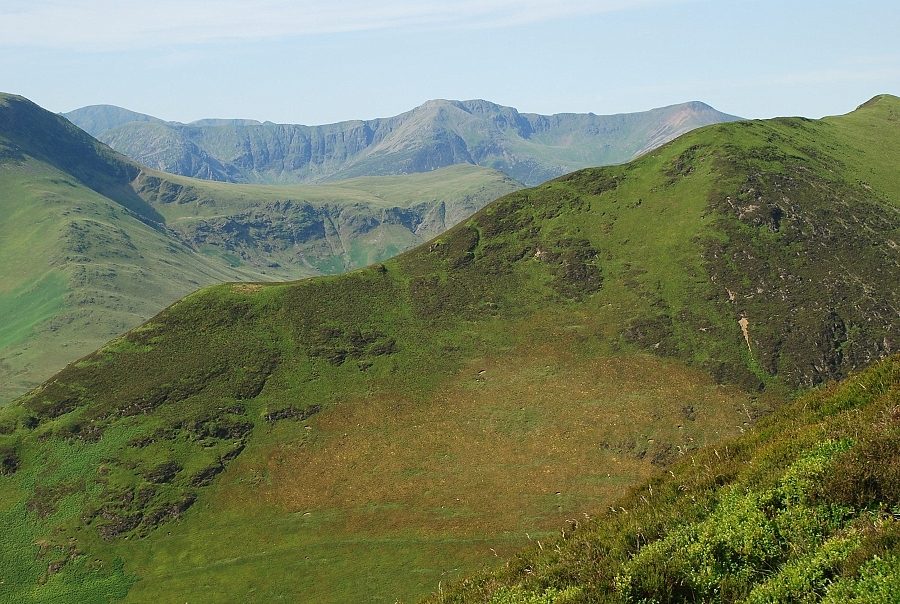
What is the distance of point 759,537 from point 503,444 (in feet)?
214

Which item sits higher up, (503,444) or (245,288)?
(245,288)

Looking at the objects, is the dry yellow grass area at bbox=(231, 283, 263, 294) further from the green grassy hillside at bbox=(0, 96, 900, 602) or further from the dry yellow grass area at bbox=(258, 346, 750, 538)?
the dry yellow grass area at bbox=(258, 346, 750, 538)

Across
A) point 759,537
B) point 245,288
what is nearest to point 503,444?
point 245,288

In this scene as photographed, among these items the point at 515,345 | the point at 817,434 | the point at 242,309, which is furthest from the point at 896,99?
the point at 817,434

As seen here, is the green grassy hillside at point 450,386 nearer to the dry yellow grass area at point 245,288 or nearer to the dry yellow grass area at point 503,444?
the dry yellow grass area at point 503,444

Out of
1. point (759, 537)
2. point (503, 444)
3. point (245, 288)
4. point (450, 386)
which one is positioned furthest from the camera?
point (245, 288)

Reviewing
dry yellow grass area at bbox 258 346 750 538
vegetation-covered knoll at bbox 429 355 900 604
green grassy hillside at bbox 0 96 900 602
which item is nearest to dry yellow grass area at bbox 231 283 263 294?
green grassy hillside at bbox 0 96 900 602

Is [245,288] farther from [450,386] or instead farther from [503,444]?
[503,444]

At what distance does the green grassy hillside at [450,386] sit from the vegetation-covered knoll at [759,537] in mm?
45006

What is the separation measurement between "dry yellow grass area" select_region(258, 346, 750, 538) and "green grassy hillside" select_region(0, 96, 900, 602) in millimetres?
354

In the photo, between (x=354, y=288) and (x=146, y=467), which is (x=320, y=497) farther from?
(x=354, y=288)

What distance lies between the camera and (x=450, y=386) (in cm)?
Answer: 9250

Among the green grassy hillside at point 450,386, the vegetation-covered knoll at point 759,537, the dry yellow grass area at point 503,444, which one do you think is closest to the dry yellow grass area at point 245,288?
the green grassy hillside at point 450,386

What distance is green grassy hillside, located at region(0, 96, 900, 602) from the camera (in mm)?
68062
